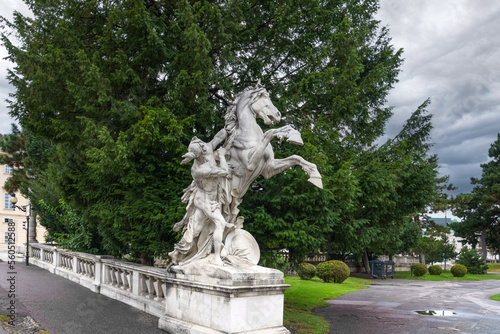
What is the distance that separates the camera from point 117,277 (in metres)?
8.92

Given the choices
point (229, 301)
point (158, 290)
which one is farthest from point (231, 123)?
point (158, 290)

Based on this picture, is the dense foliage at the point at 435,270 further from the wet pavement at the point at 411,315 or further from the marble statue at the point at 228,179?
the marble statue at the point at 228,179

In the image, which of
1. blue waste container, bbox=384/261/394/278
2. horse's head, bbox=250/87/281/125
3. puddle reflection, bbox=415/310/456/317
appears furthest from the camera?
blue waste container, bbox=384/261/394/278

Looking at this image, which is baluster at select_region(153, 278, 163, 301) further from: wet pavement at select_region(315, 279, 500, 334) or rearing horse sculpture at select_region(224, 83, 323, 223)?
wet pavement at select_region(315, 279, 500, 334)

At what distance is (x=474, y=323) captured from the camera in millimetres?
8547

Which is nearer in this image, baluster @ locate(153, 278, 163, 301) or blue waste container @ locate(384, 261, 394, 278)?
baluster @ locate(153, 278, 163, 301)

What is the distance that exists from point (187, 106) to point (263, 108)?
252 cm

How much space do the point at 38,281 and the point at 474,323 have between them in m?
11.0

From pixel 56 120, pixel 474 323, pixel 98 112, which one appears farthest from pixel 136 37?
pixel 474 323

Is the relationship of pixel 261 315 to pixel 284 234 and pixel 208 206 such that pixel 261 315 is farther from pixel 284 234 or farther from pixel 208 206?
pixel 284 234

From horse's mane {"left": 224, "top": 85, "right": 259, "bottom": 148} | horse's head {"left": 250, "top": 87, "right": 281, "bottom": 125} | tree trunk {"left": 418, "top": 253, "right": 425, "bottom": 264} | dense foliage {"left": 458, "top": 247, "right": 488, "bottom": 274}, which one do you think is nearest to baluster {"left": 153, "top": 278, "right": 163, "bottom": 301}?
horse's mane {"left": 224, "top": 85, "right": 259, "bottom": 148}

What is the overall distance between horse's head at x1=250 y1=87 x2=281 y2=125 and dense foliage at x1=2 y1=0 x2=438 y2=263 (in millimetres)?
1445

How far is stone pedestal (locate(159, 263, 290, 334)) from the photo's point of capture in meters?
5.10

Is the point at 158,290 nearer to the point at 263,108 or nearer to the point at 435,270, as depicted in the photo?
the point at 263,108
